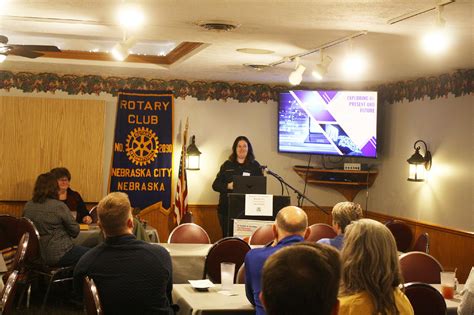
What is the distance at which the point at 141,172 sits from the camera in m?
9.70

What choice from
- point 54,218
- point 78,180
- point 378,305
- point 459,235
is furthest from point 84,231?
point 378,305

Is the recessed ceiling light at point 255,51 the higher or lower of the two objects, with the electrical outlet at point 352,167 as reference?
higher

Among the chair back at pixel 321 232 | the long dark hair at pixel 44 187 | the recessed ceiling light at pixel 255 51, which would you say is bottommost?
the chair back at pixel 321 232

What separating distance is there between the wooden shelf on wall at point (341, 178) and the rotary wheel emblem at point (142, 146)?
2.16 metres

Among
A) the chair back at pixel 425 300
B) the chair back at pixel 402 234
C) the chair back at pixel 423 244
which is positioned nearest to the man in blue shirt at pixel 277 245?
the chair back at pixel 425 300

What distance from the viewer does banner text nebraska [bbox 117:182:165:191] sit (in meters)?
9.63

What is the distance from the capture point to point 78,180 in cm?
937

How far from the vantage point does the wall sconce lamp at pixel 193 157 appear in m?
9.77

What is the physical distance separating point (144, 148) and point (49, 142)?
1305mm

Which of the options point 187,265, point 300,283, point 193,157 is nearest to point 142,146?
point 193,157

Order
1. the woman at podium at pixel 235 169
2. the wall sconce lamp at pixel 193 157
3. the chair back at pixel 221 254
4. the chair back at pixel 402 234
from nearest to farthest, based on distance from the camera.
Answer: the chair back at pixel 221 254 → the chair back at pixel 402 234 → the woman at podium at pixel 235 169 → the wall sconce lamp at pixel 193 157

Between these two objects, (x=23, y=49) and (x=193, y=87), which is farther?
(x=193, y=87)

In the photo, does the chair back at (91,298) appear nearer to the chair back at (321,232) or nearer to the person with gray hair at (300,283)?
the person with gray hair at (300,283)

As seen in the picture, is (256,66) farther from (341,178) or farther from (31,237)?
(31,237)
